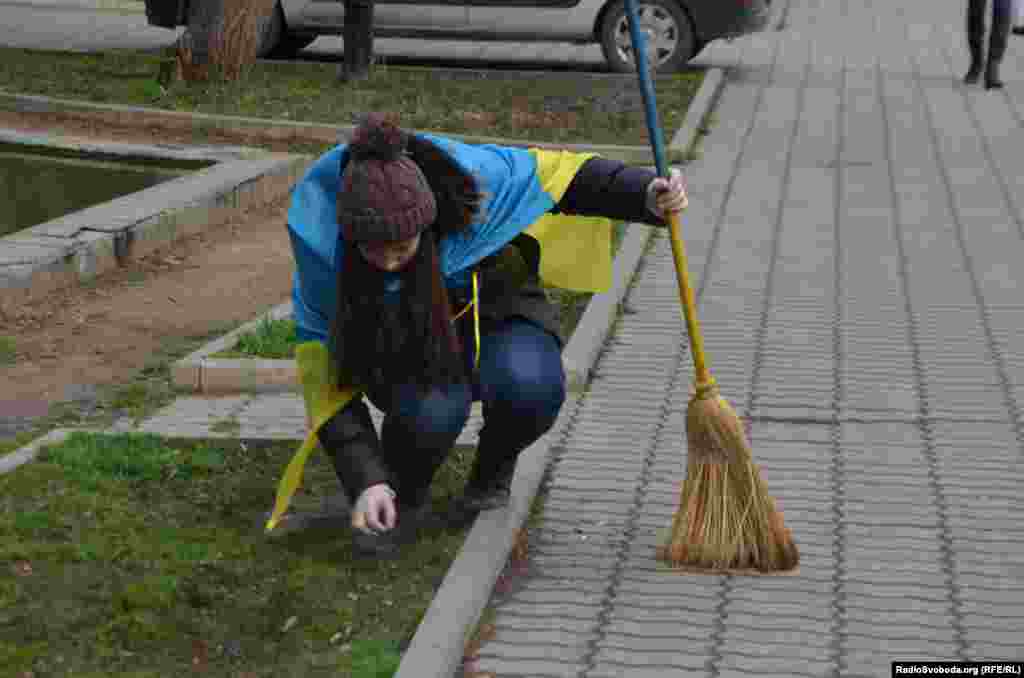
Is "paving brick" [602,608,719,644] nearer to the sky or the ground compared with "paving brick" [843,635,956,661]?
nearer to the ground

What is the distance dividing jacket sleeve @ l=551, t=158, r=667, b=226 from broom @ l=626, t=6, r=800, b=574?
0.27 ft

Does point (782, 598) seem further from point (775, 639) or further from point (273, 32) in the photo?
point (273, 32)

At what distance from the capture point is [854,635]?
4.56 m

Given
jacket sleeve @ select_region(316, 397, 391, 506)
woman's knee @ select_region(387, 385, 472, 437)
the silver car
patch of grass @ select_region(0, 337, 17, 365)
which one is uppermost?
woman's knee @ select_region(387, 385, 472, 437)

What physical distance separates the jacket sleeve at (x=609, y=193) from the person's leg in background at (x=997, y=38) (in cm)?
1042

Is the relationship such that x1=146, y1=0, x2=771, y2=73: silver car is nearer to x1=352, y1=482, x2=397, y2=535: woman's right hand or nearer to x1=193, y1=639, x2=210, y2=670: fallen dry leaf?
x1=352, y1=482, x2=397, y2=535: woman's right hand

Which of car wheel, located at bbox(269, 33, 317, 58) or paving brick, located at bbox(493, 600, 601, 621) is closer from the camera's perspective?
paving brick, located at bbox(493, 600, 601, 621)

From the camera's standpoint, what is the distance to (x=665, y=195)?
4.76 metres

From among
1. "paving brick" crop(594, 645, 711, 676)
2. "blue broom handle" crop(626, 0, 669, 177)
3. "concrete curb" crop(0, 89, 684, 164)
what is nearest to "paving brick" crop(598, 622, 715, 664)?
"paving brick" crop(594, 645, 711, 676)

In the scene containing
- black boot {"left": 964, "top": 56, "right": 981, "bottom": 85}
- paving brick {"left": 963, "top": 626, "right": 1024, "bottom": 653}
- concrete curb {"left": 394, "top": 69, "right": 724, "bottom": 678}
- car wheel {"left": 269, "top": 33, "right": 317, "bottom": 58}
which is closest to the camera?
concrete curb {"left": 394, "top": 69, "right": 724, "bottom": 678}

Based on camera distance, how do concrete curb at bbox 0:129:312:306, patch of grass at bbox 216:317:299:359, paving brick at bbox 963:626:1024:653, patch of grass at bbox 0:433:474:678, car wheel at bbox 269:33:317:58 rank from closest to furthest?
1. patch of grass at bbox 0:433:474:678
2. paving brick at bbox 963:626:1024:653
3. patch of grass at bbox 216:317:299:359
4. concrete curb at bbox 0:129:312:306
5. car wheel at bbox 269:33:317:58

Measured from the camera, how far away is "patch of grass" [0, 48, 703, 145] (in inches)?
480

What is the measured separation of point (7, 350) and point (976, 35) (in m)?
9.65

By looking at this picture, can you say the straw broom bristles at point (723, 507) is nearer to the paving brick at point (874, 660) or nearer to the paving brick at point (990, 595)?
the paving brick at point (990, 595)
